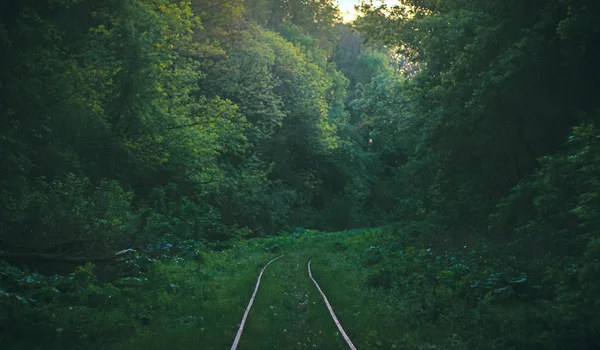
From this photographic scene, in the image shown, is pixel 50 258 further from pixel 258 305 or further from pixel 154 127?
pixel 154 127

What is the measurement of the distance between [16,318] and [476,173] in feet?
51.7

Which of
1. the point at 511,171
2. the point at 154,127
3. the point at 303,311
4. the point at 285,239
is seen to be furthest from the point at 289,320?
the point at 285,239

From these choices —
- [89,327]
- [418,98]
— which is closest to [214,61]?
[418,98]

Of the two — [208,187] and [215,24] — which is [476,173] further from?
[215,24]

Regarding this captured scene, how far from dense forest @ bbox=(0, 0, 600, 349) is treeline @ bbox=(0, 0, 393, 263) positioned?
0.10 metres

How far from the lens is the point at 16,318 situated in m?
8.61

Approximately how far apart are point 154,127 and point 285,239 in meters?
14.0

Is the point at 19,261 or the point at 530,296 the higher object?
the point at 530,296

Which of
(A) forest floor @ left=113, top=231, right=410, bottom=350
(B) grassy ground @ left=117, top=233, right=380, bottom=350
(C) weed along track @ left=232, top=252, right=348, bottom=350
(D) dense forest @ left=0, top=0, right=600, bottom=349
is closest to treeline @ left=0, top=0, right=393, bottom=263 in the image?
(D) dense forest @ left=0, top=0, right=600, bottom=349

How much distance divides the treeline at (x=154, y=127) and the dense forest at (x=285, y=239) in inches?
4.0

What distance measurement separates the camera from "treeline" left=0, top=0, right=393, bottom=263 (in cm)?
1512

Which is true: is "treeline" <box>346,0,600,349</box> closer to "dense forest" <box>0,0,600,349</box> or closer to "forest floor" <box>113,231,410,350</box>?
"dense forest" <box>0,0,600,349</box>

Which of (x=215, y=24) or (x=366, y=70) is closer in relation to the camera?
(x=215, y=24)

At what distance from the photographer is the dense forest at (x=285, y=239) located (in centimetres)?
955
